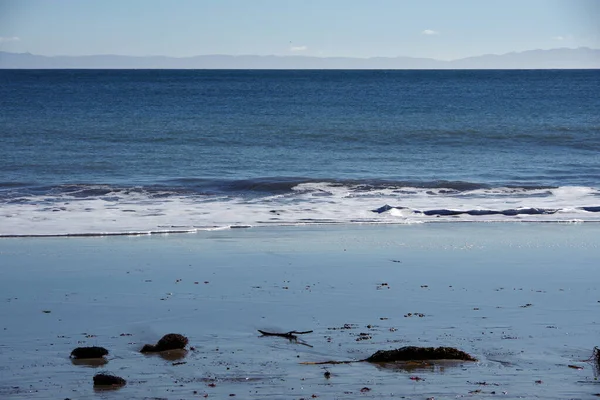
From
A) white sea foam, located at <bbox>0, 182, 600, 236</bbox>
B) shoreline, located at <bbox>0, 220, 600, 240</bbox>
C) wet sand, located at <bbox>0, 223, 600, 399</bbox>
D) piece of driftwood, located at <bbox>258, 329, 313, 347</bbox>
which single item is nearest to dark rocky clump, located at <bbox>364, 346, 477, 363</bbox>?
wet sand, located at <bbox>0, 223, 600, 399</bbox>

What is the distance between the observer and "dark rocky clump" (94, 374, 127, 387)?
6.65 m

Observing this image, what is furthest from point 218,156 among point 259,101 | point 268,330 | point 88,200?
point 259,101

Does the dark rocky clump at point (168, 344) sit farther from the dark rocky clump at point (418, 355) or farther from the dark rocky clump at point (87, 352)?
the dark rocky clump at point (418, 355)

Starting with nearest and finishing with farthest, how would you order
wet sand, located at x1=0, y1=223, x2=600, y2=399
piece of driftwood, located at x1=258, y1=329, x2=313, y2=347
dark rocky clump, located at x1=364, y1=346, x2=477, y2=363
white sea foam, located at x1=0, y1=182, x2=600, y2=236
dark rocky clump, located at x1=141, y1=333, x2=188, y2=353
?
wet sand, located at x1=0, y1=223, x2=600, y2=399, dark rocky clump, located at x1=364, y1=346, x2=477, y2=363, dark rocky clump, located at x1=141, y1=333, x2=188, y2=353, piece of driftwood, located at x1=258, y1=329, x2=313, y2=347, white sea foam, located at x1=0, y1=182, x2=600, y2=236

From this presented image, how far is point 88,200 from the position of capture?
19.8 m

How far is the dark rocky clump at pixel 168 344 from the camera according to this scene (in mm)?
7575

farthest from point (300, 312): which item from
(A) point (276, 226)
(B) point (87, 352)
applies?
(A) point (276, 226)

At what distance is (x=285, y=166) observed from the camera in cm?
2819

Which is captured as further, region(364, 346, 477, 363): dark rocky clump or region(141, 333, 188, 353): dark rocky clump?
region(141, 333, 188, 353): dark rocky clump

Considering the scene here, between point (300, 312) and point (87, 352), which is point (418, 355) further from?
point (87, 352)

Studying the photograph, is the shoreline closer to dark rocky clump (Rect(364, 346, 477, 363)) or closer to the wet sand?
the wet sand

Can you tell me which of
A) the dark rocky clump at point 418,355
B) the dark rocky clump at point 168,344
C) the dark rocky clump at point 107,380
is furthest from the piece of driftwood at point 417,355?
the dark rocky clump at point 107,380

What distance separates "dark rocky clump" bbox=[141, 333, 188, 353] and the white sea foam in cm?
715

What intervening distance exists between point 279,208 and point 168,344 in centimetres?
1098
